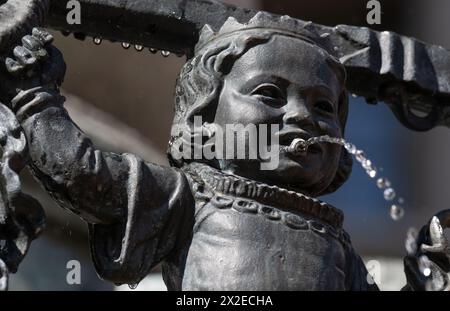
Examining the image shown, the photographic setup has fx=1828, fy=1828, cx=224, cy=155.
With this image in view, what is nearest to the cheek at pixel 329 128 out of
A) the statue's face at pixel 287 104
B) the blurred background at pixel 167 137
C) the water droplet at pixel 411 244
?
the statue's face at pixel 287 104

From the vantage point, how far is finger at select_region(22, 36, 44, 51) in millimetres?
4082

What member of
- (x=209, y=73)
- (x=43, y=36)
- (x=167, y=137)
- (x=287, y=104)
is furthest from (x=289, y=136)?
(x=167, y=137)

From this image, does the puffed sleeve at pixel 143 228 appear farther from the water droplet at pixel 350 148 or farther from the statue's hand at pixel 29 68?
the water droplet at pixel 350 148

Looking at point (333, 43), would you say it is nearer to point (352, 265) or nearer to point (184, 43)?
point (184, 43)

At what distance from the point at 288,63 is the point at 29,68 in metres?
0.61

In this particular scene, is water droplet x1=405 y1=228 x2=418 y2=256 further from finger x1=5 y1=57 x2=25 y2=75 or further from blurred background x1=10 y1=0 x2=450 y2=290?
blurred background x1=10 y1=0 x2=450 y2=290

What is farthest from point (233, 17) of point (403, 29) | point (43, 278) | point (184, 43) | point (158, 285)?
point (403, 29)

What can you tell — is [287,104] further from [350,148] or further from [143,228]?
[143,228]

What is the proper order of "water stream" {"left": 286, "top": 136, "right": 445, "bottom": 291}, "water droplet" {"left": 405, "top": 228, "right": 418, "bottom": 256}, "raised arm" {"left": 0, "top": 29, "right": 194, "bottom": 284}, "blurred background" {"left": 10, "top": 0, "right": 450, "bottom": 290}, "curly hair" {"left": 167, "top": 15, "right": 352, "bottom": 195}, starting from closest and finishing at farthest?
"raised arm" {"left": 0, "top": 29, "right": 194, "bottom": 284} → "water stream" {"left": 286, "top": 136, "right": 445, "bottom": 291} → "curly hair" {"left": 167, "top": 15, "right": 352, "bottom": 195} → "water droplet" {"left": 405, "top": 228, "right": 418, "bottom": 256} → "blurred background" {"left": 10, "top": 0, "right": 450, "bottom": 290}

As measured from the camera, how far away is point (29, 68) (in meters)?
4.05

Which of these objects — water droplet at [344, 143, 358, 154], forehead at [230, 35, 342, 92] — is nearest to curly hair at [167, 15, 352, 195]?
forehead at [230, 35, 342, 92]

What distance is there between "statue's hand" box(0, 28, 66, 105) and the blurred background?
243 cm

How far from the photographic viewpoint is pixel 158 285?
6680 mm

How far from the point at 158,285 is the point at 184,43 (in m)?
2.22
